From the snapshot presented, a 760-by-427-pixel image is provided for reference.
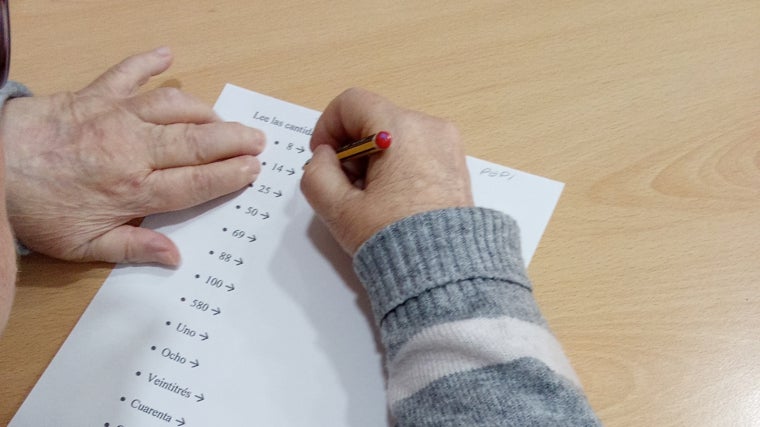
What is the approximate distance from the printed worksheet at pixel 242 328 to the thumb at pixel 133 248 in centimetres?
1

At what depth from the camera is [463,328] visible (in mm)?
515

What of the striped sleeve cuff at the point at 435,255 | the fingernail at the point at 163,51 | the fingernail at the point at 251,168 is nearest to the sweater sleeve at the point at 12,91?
the fingernail at the point at 163,51

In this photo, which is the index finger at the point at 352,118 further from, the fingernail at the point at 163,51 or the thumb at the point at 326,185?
the fingernail at the point at 163,51

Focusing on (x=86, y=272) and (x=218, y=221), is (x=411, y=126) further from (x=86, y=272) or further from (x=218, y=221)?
(x=86, y=272)

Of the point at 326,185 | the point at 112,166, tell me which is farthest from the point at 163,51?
the point at 326,185

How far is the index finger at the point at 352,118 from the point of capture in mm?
633

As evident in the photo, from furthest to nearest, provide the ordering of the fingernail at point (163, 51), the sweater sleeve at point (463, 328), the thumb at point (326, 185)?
the fingernail at point (163, 51)
the thumb at point (326, 185)
the sweater sleeve at point (463, 328)

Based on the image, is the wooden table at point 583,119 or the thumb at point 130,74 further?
the thumb at point 130,74

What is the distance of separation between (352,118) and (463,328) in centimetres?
25

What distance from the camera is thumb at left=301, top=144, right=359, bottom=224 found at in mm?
615

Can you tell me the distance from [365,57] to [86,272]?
38cm

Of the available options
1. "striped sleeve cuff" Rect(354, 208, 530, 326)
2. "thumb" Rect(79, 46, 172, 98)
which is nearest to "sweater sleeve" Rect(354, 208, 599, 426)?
"striped sleeve cuff" Rect(354, 208, 530, 326)

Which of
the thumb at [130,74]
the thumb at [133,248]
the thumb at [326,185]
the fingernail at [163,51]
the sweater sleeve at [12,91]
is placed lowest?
the thumb at [133,248]

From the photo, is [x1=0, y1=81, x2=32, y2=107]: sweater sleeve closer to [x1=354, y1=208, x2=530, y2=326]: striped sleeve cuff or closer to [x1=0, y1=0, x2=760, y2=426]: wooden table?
[x1=0, y1=0, x2=760, y2=426]: wooden table
